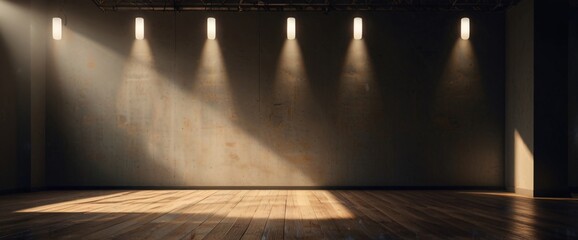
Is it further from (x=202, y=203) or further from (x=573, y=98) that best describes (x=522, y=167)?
(x=202, y=203)

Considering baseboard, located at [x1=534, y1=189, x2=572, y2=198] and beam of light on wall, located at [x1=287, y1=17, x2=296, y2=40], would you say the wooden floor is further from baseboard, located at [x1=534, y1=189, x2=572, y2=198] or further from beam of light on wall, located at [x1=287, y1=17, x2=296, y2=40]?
beam of light on wall, located at [x1=287, y1=17, x2=296, y2=40]

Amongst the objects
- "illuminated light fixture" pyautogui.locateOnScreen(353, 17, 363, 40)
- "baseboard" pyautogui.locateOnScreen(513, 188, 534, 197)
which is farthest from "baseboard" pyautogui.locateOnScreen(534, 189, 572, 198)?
"illuminated light fixture" pyautogui.locateOnScreen(353, 17, 363, 40)

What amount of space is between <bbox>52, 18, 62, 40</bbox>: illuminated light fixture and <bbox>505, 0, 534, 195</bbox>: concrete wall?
8.60 metres

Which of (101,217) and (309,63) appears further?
(309,63)

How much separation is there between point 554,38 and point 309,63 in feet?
14.1

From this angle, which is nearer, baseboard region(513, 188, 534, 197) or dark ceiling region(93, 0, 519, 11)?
baseboard region(513, 188, 534, 197)

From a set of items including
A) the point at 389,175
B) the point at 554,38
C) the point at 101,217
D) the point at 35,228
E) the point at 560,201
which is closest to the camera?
the point at 35,228

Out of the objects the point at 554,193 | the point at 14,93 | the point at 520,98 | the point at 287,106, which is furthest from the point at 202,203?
the point at 520,98

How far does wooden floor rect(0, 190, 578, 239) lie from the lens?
14.2 feet

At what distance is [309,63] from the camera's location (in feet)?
30.7

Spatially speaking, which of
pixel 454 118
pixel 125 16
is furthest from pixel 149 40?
pixel 454 118

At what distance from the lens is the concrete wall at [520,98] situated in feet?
26.9

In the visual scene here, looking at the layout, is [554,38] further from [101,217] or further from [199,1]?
[101,217]

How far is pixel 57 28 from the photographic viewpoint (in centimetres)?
908
